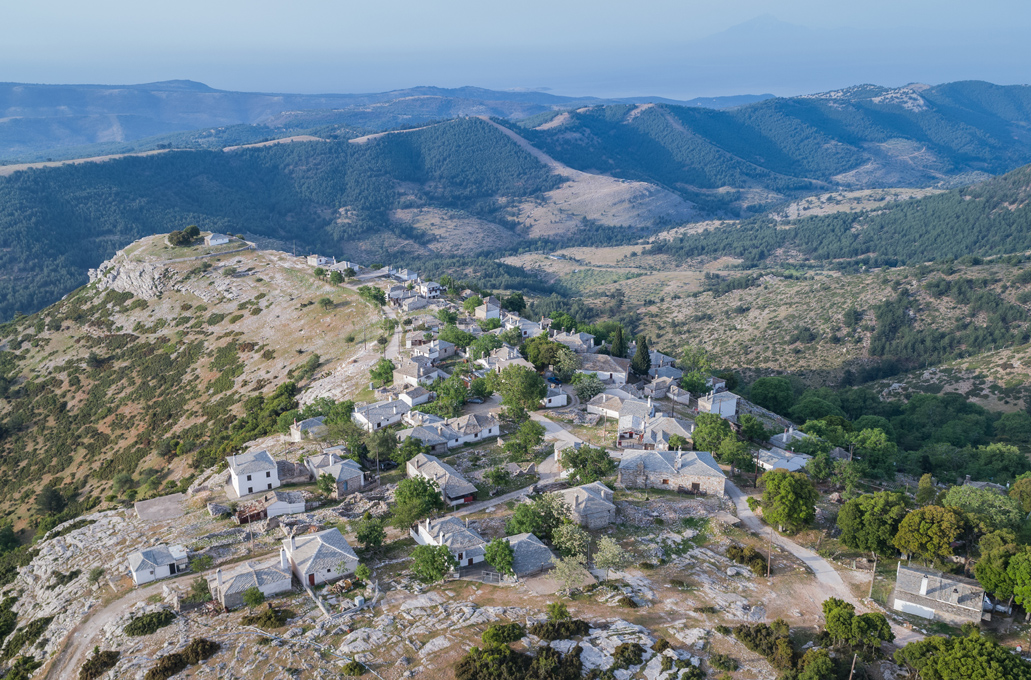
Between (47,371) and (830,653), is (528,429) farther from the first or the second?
(47,371)

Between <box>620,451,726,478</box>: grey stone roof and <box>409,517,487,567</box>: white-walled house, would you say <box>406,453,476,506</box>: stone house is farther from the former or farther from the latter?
<box>620,451,726,478</box>: grey stone roof

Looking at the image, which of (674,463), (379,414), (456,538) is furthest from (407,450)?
(674,463)

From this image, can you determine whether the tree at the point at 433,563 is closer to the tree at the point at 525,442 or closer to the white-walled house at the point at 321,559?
the white-walled house at the point at 321,559

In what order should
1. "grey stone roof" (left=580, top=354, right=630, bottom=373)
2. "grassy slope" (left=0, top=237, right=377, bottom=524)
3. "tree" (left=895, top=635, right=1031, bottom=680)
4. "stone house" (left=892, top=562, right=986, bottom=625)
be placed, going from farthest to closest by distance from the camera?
1. "grassy slope" (left=0, top=237, right=377, bottom=524)
2. "grey stone roof" (left=580, top=354, right=630, bottom=373)
3. "stone house" (left=892, top=562, right=986, bottom=625)
4. "tree" (left=895, top=635, right=1031, bottom=680)

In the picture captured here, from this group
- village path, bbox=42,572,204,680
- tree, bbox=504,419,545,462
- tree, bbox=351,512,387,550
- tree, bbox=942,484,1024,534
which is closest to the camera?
village path, bbox=42,572,204,680

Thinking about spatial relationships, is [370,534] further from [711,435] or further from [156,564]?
[711,435]

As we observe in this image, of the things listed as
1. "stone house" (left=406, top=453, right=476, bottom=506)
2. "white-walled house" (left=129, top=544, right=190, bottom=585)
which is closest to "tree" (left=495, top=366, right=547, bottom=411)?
"stone house" (left=406, top=453, right=476, bottom=506)
